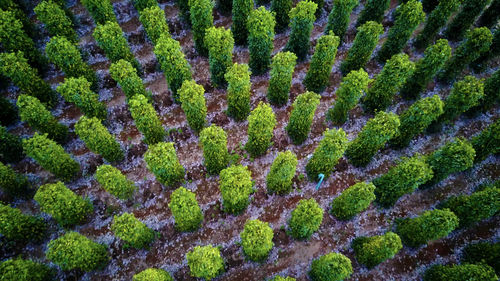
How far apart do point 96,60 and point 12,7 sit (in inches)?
365

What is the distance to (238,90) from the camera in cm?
2952

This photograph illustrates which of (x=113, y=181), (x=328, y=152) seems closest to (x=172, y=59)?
(x=113, y=181)

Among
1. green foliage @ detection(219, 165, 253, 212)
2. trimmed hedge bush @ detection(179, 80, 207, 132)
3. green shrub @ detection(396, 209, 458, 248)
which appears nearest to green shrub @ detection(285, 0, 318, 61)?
trimmed hedge bush @ detection(179, 80, 207, 132)

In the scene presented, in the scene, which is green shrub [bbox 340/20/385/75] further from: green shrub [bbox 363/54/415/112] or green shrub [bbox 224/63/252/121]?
green shrub [bbox 224/63/252/121]

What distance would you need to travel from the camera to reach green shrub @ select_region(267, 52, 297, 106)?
2961 cm

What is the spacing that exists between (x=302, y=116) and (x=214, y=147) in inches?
322

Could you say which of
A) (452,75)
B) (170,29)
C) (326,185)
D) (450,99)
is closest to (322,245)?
(326,185)

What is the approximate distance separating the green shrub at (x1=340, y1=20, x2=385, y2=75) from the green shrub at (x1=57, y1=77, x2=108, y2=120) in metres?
24.9

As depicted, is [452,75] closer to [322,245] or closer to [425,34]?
[425,34]

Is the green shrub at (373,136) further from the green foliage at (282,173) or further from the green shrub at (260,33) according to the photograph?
the green shrub at (260,33)

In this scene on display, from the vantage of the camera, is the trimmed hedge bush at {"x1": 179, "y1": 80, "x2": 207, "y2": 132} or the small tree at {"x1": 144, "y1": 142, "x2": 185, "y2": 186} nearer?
the small tree at {"x1": 144, "y1": 142, "x2": 185, "y2": 186}

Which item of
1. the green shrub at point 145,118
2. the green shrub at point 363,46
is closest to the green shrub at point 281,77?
the green shrub at point 363,46

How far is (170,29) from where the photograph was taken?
125 ft

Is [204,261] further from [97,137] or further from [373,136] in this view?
[373,136]
